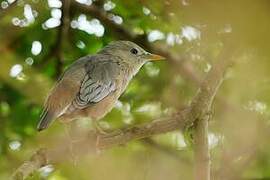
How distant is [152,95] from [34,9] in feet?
5.41

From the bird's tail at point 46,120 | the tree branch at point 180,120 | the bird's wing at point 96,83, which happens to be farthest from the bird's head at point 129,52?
the tree branch at point 180,120

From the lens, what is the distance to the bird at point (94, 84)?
237 inches

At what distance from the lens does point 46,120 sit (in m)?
5.72

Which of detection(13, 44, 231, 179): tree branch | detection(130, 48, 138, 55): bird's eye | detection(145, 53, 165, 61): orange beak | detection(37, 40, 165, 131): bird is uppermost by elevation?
detection(130, 48, 138, 55): bird's eye

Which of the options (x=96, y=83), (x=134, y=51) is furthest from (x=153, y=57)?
(x=96, y=83)

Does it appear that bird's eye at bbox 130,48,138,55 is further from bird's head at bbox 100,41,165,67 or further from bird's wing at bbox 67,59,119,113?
bird's wing at bbox 67,59,119,113

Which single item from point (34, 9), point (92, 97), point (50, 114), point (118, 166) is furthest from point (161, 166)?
point (34, 9)

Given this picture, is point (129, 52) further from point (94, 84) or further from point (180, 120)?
point (180, 120)

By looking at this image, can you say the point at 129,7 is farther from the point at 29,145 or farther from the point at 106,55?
the point at 29,145

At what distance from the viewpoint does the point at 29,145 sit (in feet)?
25.1

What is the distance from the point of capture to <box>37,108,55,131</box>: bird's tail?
5617 millimetres

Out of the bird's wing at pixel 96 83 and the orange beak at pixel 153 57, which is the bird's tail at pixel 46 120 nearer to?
the bird's wing at pixel 96 83

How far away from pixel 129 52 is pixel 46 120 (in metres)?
1.74

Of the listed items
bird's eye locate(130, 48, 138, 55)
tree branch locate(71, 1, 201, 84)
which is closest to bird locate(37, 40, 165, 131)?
bird's eye locate(130, 48, 138, 55)
